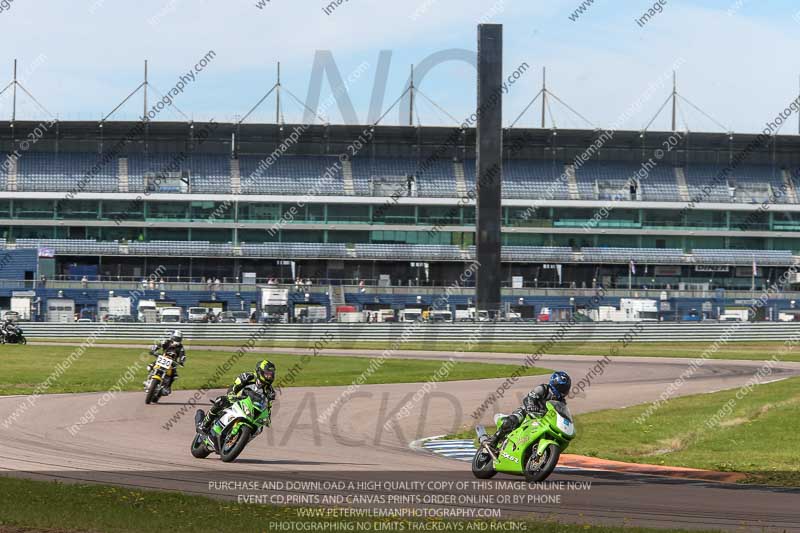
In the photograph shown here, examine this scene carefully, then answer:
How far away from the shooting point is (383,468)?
52.2 feet

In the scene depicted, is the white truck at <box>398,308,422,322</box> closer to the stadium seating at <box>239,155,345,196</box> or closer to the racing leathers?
the stadium seating at <box>239,155,345,196</box>

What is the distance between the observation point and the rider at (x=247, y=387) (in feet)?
54.6

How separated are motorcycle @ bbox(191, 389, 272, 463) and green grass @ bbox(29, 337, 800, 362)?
3622 cm

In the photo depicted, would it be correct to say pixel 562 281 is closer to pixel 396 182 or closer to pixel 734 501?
pixel 396 182

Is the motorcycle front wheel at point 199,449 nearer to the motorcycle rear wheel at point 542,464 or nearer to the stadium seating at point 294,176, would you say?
the motorcycle rear wheel at point 542,464

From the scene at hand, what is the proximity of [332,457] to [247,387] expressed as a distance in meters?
1.92

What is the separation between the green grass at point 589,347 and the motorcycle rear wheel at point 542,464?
122ft

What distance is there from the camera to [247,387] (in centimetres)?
1664

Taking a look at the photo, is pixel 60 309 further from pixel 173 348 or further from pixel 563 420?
pixel 563 420

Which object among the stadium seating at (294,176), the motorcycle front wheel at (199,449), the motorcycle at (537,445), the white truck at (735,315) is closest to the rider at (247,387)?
the motorcycle front wheel at (199,449)

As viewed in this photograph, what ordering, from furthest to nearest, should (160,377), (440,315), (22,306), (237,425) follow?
1. (440,315)
2. (22,306)
3. (160,377)
4. (237,425)

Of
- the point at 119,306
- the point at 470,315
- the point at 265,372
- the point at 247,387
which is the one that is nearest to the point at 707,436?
the point at 265,372

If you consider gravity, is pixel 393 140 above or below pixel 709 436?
above

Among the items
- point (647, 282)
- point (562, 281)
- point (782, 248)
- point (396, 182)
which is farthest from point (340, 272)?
point (782, 248)
